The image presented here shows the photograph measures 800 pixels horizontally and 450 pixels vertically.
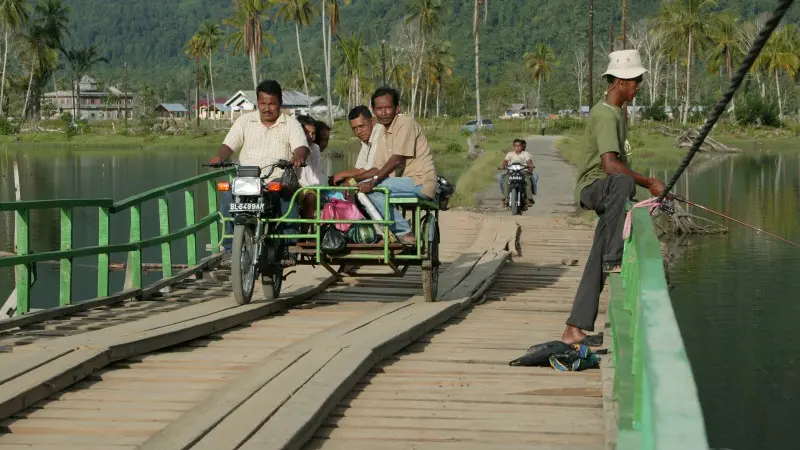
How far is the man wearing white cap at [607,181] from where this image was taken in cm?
702

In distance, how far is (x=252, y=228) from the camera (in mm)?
9391

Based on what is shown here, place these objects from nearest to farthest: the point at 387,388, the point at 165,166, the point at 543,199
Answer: the point at 387,388 < the point at 543,199 < the point at 165,166

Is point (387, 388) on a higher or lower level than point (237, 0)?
lower

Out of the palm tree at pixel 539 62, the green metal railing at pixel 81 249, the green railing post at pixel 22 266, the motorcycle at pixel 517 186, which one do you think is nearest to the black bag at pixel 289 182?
the green metal railing at pixel 81 249

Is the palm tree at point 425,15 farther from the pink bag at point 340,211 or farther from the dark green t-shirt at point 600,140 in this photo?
the dark green t-shirt at point 600,140

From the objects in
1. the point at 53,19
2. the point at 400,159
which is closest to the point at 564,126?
the point at 53,19

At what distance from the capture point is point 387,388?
6613 millimetres

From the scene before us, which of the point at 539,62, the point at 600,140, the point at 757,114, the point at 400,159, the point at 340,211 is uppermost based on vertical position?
the point at 539,62

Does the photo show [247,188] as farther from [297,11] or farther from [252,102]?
[252,102]

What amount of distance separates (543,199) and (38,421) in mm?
23808

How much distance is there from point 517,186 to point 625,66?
17.0 metres

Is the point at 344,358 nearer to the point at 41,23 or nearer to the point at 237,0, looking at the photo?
the point at 237,0

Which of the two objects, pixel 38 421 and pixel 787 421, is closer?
pixel 38 421

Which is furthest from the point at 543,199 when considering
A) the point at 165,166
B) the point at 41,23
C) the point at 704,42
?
the point at 41,23
